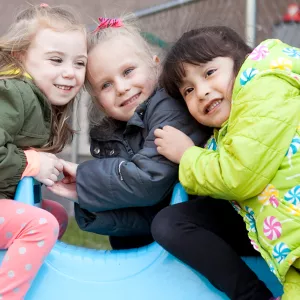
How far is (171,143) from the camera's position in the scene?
1.47 metres

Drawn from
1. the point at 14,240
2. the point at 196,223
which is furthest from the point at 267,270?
the point at 14,240

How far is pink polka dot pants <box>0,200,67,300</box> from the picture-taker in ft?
4.29

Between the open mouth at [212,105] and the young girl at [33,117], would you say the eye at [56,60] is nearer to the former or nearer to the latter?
the young girl at [33,117]

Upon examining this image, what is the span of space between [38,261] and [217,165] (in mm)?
497

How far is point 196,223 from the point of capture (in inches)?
55.2

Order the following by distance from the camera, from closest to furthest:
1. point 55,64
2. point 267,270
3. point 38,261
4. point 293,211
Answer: point 293,211, point 38,261, point 267,270, point 55,64

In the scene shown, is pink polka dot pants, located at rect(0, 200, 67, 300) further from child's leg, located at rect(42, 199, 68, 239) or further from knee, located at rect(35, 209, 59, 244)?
child's leg, located at rect(42, 199, 68, 239)

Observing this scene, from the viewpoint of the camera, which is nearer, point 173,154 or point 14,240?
point 14,240

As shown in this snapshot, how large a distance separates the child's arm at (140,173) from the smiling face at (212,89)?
98mm

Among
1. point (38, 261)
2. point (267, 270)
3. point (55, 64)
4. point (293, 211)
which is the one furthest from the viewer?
point (55, 64)

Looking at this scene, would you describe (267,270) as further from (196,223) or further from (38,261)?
(38,261)

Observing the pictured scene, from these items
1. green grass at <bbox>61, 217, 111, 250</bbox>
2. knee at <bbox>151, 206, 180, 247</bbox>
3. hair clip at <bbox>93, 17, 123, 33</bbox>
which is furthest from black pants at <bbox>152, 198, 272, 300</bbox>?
green grass at <bbox>61, 217, 111, 250</bbox>

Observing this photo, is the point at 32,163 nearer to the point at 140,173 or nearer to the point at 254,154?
the point at 140,173

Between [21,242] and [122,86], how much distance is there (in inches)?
23.2
